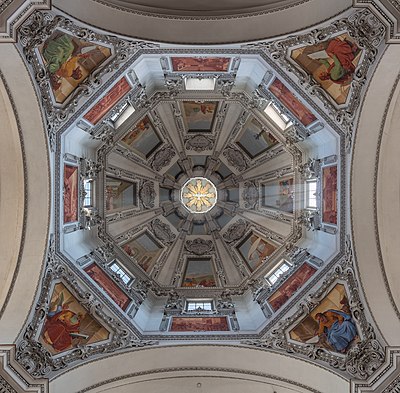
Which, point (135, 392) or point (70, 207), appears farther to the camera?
point (70, 207)

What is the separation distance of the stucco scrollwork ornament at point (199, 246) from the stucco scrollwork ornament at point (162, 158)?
3.69m

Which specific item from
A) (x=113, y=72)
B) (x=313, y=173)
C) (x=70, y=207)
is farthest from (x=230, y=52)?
(x=70, y=207)

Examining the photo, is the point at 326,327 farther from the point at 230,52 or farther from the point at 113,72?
the point at 113,72

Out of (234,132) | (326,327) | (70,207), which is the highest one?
(234,132)

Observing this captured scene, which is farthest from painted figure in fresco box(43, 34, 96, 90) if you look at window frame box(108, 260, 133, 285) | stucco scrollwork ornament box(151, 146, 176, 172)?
stucco scrollwork ornament box(151, 146, 176, 172)

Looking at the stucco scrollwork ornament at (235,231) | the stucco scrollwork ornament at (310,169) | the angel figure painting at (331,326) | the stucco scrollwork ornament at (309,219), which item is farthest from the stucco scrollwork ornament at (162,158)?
the angel figure painting at (331,326)

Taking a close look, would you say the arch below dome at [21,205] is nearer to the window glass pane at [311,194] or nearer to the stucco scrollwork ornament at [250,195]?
the window glass pane at [311,194]

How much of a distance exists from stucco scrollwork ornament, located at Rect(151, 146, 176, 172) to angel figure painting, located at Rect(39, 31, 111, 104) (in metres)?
8.21

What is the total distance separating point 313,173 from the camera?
1636 centimetres

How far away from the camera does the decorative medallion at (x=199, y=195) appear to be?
2238 cm

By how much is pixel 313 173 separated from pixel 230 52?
212 inches

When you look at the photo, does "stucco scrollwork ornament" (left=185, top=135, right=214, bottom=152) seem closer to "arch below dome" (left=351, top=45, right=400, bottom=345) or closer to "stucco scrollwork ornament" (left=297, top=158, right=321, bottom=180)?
"stucco scrollwork ornament" (left=297, top=158, right=321, bottom=180)

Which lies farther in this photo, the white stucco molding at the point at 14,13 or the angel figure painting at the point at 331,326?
the angel figure painting at the point at 331,326

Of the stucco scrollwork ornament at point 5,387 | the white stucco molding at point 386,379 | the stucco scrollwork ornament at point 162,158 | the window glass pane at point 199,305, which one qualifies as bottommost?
the stucco scrollwork ornament at point 5,387
